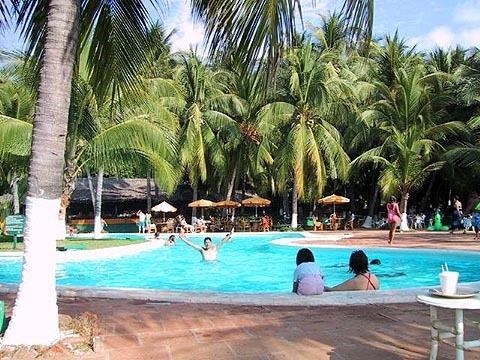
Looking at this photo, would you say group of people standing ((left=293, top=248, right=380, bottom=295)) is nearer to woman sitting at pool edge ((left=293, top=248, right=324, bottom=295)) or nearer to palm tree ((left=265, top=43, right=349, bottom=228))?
woman sitting at pool edge ((left=293, top=248, right=324, bottom=295))

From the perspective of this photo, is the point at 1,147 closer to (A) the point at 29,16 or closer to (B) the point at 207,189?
(A) the point at 29,16

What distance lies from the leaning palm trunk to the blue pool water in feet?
26.7

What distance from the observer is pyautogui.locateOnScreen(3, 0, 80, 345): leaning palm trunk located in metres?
4.57

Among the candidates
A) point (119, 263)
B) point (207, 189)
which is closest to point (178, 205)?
point (207, 189)

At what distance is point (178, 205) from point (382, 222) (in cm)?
1510

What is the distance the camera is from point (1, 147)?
15906 millimetres

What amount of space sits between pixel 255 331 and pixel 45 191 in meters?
2.52

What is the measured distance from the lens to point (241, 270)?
15.7 meters

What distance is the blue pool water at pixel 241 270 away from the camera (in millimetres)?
13047

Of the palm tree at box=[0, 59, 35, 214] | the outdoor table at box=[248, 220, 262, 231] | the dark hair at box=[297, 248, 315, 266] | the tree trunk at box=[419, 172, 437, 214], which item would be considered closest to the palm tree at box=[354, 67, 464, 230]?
the tree trunk at box=[419, 172, 437, 214]

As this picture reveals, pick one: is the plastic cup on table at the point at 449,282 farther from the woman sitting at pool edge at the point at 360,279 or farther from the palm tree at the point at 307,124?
the palm tree at the point at 307,124

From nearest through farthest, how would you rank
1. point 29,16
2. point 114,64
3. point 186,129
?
point 29,16 < point 114,64 < point 186,129

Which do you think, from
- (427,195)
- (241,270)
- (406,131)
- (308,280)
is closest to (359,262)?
(308,280)

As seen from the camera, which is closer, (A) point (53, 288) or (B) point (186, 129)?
(A) point (53, 288)
